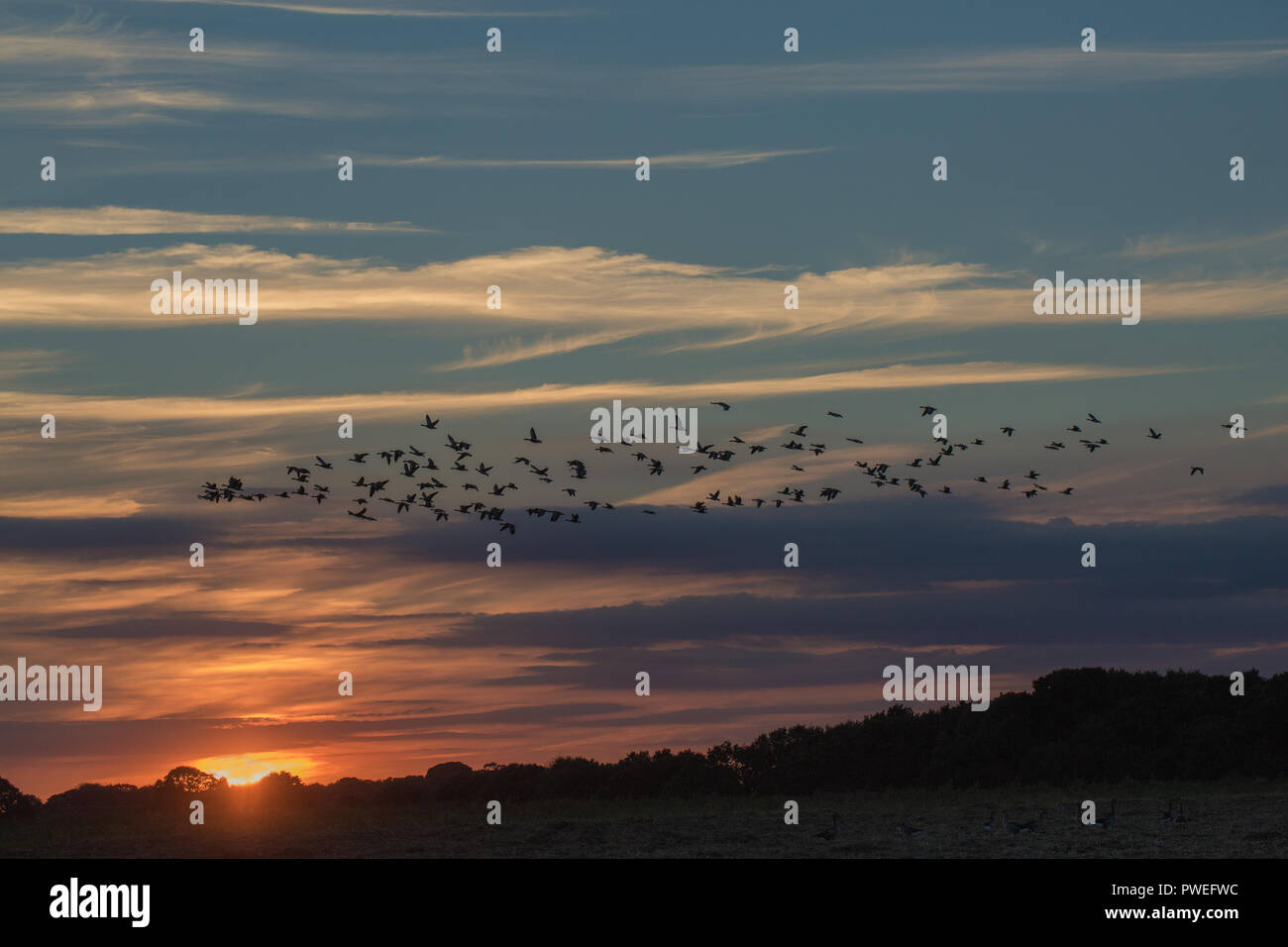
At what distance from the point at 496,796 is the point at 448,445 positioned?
62.3 feet

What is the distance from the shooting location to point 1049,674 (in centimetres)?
8012

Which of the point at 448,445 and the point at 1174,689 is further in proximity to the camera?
the point at 1174,689

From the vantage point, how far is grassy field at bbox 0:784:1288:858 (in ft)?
153

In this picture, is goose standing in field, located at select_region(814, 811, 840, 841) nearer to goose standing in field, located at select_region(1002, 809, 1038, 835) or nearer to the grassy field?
the grassy field

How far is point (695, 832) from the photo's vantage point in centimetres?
5044

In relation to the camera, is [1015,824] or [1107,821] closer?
[1015,824]

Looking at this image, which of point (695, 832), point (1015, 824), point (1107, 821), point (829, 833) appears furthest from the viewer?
point (695, 832)

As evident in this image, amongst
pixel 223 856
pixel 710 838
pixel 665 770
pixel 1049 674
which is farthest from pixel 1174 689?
pixel 223 856

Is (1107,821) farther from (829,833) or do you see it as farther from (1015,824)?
(829,833)

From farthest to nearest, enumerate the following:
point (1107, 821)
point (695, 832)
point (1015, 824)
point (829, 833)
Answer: point (695, 832) < point (1107, 821) < point (1015, 824) < point (829, 833)

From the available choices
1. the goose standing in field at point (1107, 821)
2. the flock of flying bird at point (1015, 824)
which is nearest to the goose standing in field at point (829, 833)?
the flock of flying bird at point (1015, 824)

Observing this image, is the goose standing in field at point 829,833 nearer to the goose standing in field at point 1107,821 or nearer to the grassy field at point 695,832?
the grassy field at point 695,832

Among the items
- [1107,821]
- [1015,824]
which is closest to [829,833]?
[1015,824]
